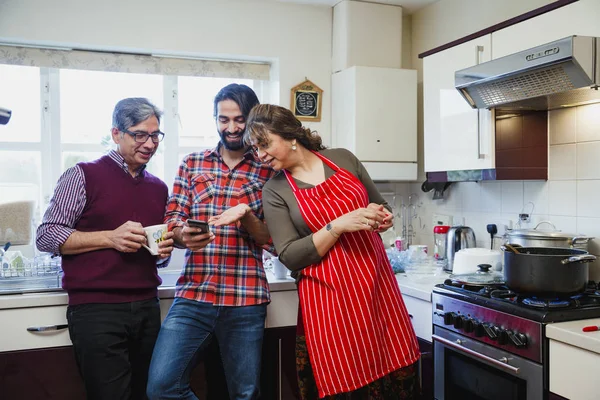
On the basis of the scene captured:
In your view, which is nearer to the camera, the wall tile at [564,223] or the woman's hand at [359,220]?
the woman's hand at [359,220]

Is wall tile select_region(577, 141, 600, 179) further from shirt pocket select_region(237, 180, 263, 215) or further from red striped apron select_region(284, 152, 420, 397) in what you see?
shirt pocket select_region(237, 180, 263, 215)

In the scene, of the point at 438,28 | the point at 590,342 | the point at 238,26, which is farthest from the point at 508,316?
the point at 238,26

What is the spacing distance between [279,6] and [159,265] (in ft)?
6.26

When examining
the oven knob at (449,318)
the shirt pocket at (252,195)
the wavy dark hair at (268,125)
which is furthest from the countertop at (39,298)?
the oven knob at (449,318)

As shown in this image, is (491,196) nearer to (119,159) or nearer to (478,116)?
(478,116)

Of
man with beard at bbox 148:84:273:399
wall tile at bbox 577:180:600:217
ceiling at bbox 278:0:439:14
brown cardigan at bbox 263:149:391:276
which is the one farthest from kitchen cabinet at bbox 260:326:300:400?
ceiling at bbox 278:0:439:14

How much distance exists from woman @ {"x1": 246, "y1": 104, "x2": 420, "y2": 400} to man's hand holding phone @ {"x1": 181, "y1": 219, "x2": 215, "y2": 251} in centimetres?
21

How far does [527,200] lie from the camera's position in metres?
2.70

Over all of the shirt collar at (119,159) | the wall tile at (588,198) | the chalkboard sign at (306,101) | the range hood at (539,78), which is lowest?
the wall tile at (588,198)

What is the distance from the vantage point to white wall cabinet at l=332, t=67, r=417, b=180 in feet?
10.4

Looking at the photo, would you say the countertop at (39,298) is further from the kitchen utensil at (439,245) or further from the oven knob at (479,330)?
the kitchen utensil at (439,245)

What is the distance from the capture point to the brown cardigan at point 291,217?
179 cm

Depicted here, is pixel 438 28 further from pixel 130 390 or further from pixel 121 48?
pixel 130 390

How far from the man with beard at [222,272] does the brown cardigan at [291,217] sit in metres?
0.10
